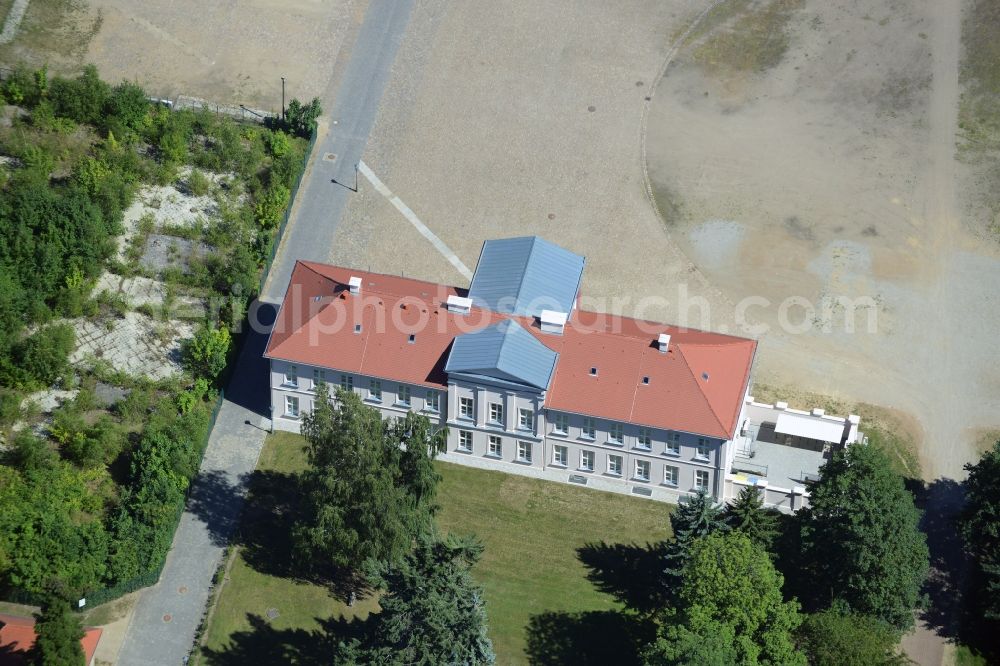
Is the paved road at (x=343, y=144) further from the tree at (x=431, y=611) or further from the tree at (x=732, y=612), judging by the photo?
the tree at (x=732, y=612)

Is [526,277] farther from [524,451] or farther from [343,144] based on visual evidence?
[343,144]

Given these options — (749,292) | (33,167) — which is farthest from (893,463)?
(33,167)

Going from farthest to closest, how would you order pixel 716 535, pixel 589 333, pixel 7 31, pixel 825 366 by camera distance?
pixel 7 31
pixel 825 366
pixel 589 333
pixel 716 535

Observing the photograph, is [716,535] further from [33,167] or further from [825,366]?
[33,167]

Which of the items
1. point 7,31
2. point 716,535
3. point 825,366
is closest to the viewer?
point 716,535

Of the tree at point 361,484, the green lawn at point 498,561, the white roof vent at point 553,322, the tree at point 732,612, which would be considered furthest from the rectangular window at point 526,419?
the tree at point 732,612

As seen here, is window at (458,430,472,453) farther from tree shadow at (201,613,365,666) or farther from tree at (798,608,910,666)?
tree at (798,608,910,666)

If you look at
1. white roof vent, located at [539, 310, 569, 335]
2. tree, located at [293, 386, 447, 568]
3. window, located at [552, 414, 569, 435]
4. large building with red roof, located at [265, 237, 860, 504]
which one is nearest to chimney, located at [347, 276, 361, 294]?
large building with red roof, located at [265, 237, 860, 504]
